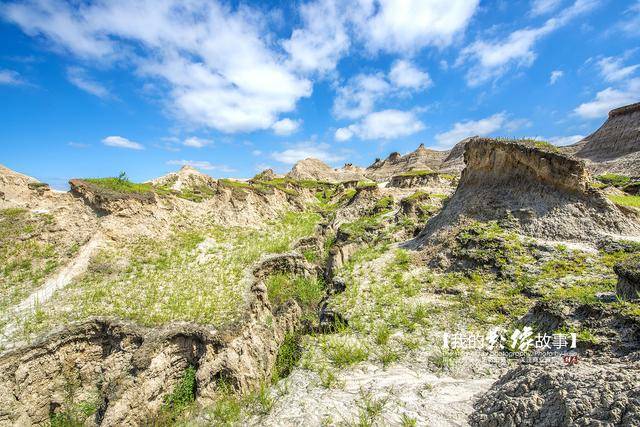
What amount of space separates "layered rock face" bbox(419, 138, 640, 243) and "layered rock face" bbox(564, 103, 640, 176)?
3731 centimetres

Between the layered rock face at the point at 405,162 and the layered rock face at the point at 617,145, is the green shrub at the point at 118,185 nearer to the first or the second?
the layered rock face at the point at 617,145

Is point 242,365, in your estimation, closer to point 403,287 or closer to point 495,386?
point 403,287

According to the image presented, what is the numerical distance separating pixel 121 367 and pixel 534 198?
1884cm

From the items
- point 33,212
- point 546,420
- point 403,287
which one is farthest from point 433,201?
point 33,212

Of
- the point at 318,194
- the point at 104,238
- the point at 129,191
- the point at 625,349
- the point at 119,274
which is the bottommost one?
the point at 625,349

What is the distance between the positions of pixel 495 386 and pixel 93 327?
13.4 m

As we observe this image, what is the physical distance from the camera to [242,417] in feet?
24.0

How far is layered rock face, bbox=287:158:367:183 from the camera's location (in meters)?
80.9

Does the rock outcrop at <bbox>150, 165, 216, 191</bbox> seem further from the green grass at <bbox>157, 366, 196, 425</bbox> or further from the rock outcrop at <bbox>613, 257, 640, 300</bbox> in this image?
the rock outcrop at <bbox>613, 257, 640, 300</bbox>

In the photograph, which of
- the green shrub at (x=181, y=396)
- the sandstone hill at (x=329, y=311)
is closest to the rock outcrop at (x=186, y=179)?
the sandstone hill at (x=329, y=311)

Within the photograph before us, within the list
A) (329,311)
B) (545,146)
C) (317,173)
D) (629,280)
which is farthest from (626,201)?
(317,173)

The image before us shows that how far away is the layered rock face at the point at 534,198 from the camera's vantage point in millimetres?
13109

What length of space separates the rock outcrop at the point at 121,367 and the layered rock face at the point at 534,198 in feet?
37.7

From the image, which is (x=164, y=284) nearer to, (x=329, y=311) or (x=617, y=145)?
(x=329, y=311)
